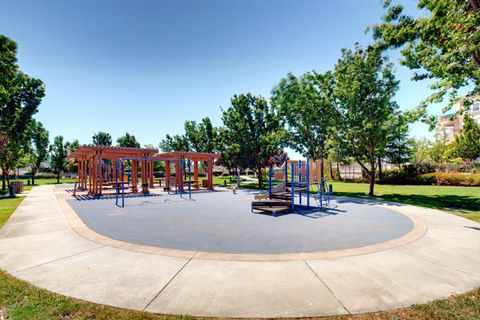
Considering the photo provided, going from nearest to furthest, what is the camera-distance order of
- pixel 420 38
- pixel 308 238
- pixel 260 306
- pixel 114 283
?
pixel 260 306, pixel 114 283, pixel 308 238, pixel 420 38

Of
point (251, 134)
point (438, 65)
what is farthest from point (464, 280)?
point (251, 134)

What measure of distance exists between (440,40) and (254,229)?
10127 millimetres

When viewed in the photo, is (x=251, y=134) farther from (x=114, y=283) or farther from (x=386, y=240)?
(x=114, y=283)

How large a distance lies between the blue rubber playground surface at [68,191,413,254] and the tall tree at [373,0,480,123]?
598 centimetres

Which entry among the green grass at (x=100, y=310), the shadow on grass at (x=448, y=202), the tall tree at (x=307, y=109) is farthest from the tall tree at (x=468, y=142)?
the green grass at (x=100, y=310)

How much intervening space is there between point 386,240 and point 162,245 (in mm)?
6022

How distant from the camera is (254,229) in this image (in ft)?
26.4

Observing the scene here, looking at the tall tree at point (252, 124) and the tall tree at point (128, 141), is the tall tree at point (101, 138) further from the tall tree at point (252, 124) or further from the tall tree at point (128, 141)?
the tall tree at point (252, 124)

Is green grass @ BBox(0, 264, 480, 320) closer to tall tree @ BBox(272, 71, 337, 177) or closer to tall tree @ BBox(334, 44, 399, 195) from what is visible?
tall tree @ BBox(334, 44, 399, 195)

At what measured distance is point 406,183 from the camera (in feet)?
95.5

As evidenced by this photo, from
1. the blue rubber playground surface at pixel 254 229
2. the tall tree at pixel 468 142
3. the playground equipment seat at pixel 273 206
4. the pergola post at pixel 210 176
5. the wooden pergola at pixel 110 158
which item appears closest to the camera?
the blue rubber playground surface at pixel 254 229

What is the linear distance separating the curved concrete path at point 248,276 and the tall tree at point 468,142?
126ft

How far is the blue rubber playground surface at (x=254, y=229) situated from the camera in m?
6.27

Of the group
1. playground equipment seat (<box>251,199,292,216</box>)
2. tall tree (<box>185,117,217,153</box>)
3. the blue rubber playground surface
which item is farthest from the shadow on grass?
tall tree (<box>185,117,217,153</box>)
